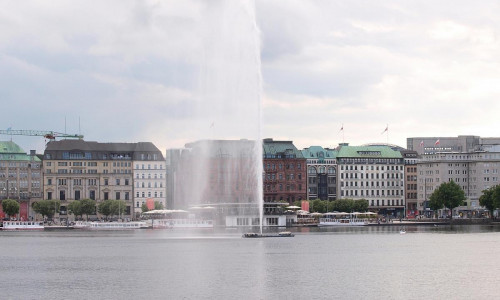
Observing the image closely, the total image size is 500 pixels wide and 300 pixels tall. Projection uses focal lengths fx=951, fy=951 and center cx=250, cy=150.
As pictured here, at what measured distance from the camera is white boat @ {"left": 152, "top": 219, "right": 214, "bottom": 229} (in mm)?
163375

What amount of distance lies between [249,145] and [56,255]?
222ft

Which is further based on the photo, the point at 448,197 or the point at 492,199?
the point at 448,197

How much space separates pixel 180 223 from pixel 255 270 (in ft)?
314

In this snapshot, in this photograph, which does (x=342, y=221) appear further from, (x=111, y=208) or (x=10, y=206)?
(x=10, y=206)

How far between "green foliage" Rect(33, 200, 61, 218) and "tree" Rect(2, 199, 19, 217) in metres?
4.60

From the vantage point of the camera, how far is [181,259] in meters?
85.1

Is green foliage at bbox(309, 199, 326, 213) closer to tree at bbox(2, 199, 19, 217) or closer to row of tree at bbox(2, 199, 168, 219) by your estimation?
row of tree at bbox(2, 199, 168, 219)

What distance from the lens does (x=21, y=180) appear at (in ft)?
650

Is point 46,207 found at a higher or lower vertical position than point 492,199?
lower

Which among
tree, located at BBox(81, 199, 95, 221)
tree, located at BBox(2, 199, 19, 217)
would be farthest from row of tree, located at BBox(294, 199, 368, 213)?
tree, located at BBox(2, 199, 19, 217)

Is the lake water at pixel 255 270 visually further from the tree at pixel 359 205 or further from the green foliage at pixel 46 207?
the tree at pixel 359 205

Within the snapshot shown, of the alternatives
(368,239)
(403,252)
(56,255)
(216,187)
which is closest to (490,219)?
(216,187)

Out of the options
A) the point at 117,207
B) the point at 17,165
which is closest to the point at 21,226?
the point at 117,207

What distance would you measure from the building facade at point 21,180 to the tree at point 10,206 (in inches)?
542
